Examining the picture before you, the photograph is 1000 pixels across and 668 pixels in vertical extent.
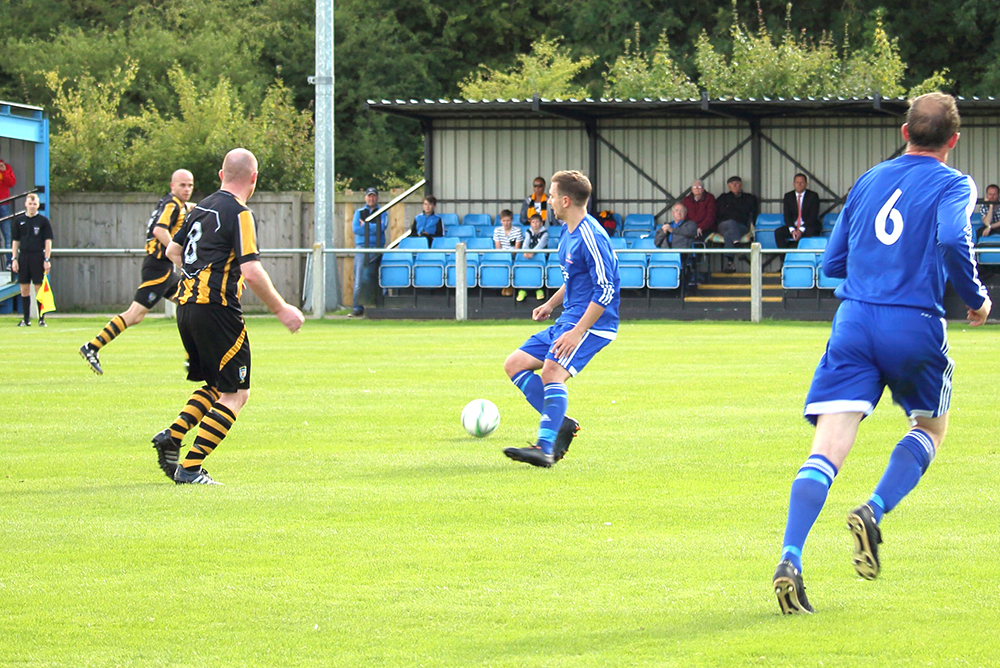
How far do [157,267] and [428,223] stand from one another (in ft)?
37.2

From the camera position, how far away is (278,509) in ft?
23.2

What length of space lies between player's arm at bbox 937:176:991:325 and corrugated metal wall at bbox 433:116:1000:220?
23.0 metres

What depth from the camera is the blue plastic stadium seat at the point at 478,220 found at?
92.1ft

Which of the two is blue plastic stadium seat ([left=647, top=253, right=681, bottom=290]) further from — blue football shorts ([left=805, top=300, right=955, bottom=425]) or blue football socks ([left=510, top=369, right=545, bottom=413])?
blue football shorts ([left=805, top=300, right=955, bottom=425])

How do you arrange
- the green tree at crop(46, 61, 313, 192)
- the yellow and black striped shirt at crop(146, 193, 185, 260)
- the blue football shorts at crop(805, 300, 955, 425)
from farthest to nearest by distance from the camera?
the green tree at crop(46, 61, 313, 192) → the yellow and black striped shirt at crop(146, 193, 185, 260) → the blue football shorts at crop(805, 300, 955, 425)

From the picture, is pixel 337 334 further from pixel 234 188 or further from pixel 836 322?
pixel 836 322

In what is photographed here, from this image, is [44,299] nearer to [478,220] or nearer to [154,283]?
[154,283]

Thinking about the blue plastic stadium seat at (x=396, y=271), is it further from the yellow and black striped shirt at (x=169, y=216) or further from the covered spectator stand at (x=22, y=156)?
the yellow and black striped shirt at (x=169, y=216)

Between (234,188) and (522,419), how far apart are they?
146 inches

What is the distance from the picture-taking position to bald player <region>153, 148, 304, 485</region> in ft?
25.6

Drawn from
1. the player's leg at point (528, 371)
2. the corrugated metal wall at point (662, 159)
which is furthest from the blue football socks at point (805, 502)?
the corrugated metal wall at point (662, 159)

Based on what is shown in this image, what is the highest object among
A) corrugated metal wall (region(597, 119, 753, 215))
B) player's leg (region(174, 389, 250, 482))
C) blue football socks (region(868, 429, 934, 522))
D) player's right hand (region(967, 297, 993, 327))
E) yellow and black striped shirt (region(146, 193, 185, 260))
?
corrugated metal wall (region(597, 119, 753, 215))

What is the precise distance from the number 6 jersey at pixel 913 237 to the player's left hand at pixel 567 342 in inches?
127

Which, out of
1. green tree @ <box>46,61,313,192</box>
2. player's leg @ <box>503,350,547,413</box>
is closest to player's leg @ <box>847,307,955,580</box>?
player's leg @ <box>503,350,547,413</box>
